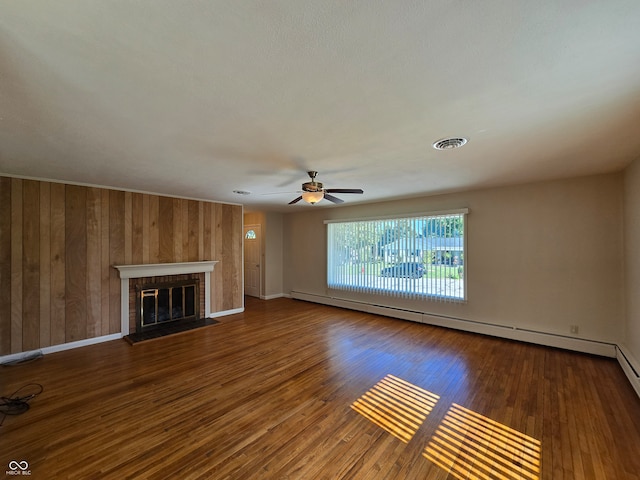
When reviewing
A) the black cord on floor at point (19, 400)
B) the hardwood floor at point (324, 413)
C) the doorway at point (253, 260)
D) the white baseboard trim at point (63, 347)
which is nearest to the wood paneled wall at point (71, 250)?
the white baseboard trim at point (63, 347)

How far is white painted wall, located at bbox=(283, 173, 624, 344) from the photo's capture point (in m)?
3.62

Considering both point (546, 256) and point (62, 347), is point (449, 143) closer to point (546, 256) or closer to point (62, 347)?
point (546, 256)

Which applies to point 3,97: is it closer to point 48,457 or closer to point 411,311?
point 48,457

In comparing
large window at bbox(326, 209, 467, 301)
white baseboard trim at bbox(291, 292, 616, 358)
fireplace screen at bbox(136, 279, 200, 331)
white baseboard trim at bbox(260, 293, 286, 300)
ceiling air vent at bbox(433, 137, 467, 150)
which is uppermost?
ceiling air vent at bbox(433, 137, 467, 150)

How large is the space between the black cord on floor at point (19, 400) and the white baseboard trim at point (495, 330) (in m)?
5.19

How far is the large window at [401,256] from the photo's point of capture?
4891mm

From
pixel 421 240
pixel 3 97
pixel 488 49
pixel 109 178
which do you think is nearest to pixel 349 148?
pixel 488 49

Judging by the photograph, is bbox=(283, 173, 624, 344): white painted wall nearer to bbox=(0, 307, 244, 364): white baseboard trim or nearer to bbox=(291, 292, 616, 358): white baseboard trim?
bbox=(291, 292, 616, 358): white baseboard trim

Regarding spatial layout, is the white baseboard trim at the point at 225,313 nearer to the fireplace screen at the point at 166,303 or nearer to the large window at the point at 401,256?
the fireplace screen at the point at 166,303

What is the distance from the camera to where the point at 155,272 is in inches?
190

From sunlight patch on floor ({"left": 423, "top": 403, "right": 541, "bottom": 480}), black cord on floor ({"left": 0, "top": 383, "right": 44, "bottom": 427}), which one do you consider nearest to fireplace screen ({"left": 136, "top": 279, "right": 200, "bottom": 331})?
black cord on floor ({"left": 0, "top": 383, "right": 44, "bottom": 427})

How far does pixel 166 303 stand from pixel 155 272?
0.66 meters

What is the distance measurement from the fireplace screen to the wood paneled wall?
0.37 metres

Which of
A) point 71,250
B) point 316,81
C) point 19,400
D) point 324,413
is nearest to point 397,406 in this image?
point 324,413
